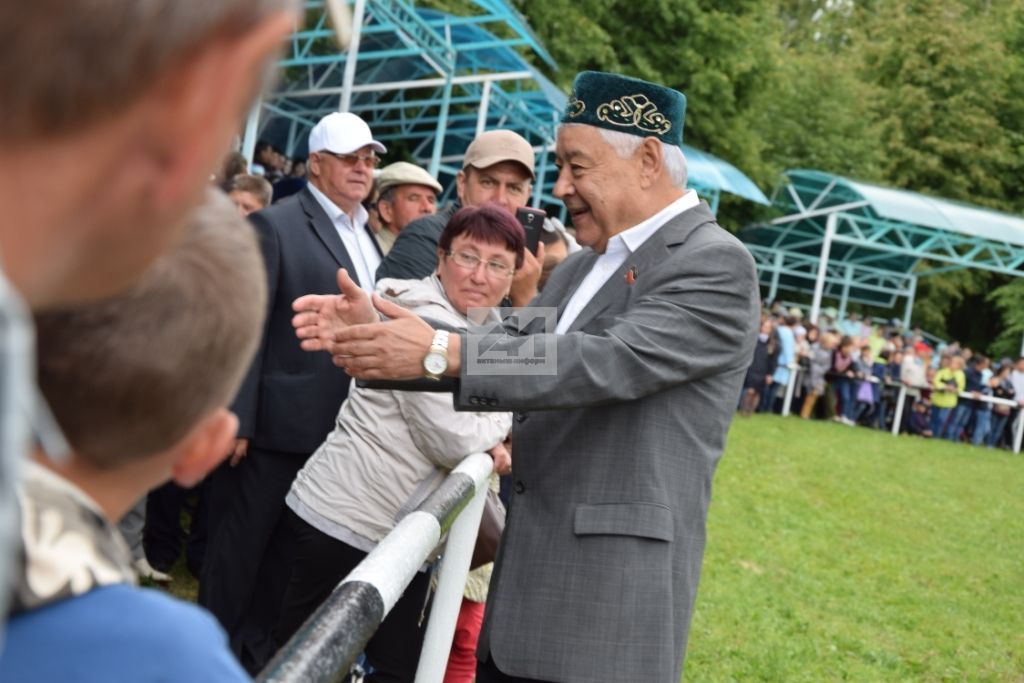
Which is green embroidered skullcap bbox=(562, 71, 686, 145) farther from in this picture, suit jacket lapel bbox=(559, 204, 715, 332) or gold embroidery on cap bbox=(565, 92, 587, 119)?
suit jacket lapel bbox=(559, 204, 715, 332)

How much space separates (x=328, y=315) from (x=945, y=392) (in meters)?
25.9

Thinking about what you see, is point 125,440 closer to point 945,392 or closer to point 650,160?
point 650,160

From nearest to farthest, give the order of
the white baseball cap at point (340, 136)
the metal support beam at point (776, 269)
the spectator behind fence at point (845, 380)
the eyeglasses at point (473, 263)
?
the eyeglasses at point (473, 263), the white baseball cap at point (340, 136), the spectator behind fence at point (845, 380), the metal support beam at point (776, 269)

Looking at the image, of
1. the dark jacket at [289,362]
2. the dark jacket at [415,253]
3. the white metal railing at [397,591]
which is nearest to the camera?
the white metal railing at [397,591]

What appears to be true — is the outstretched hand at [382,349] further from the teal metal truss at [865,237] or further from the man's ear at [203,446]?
the teal metal truss at [865,237]

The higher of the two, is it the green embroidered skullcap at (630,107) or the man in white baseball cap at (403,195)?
the green embroidered skullcap at (630,107)

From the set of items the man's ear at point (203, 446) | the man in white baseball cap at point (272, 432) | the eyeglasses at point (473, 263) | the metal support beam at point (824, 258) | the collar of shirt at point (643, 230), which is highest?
the collar of shirt at point (643, 230)

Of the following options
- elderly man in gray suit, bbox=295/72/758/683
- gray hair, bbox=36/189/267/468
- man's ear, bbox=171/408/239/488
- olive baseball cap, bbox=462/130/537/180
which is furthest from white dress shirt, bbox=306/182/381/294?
gray hair, bbox=36/189/267/468

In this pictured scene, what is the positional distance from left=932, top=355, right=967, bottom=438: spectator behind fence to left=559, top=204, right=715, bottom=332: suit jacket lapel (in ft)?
82.6

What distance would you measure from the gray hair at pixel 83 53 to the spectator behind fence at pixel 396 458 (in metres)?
3.16

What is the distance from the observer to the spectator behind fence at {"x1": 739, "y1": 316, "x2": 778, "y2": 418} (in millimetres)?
23219

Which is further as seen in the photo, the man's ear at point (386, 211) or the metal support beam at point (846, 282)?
the metal support beam at point (846, 282)

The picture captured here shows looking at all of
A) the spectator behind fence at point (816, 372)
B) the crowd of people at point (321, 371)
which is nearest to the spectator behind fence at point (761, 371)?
the spectator behind fence at point (816, 372)

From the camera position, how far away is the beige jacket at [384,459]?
12.8ft
